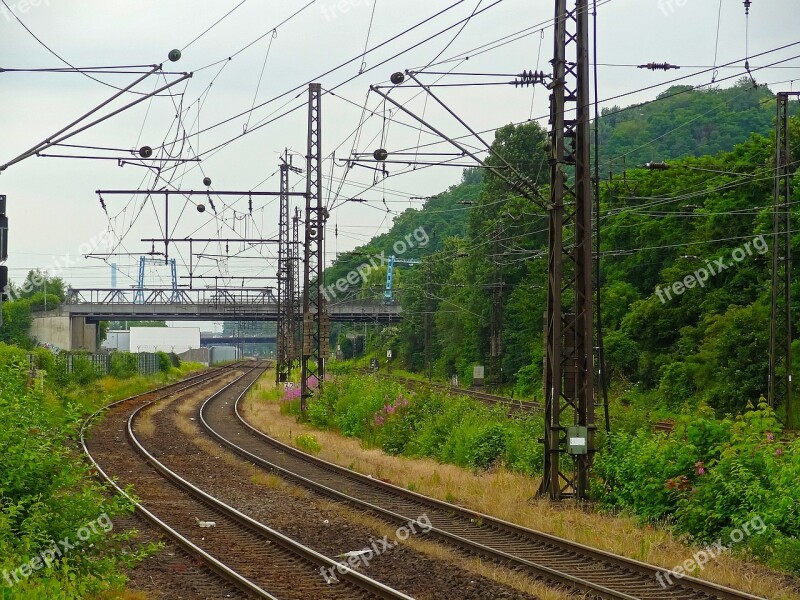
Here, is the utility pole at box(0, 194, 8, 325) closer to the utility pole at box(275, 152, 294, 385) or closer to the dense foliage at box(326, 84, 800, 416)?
the dense foliage at box(326, 84, 800, 416)

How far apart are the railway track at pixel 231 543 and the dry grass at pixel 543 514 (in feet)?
13.6

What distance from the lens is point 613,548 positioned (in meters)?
14.7

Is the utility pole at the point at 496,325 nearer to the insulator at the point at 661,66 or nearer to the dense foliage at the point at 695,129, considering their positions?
the insulator at the point at 661,66

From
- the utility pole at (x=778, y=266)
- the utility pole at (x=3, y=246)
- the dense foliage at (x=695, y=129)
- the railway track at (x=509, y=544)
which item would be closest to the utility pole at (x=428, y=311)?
the dense foliage at (x=695, y=129)

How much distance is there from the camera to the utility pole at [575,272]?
1853cm

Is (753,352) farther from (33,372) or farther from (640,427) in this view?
(33,372)

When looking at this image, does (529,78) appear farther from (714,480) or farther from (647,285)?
(647,285)

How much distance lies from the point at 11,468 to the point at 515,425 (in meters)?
15.9

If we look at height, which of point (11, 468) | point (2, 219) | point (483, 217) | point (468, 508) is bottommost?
point (468, 508)

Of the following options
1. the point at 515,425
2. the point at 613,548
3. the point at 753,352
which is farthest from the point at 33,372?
the point at 613,548

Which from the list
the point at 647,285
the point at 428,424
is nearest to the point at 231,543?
the point at 428,424

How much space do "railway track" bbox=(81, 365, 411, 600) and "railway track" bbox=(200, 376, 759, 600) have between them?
7.54 ft

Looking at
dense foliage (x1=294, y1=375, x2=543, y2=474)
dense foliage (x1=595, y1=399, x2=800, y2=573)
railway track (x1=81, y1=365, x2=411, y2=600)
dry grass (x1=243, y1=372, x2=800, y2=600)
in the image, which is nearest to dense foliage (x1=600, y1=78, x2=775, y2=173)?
dense foliage (x1=294, y1=375, x2=543, y2=474)

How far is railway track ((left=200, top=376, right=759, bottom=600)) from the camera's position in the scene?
12.2m
